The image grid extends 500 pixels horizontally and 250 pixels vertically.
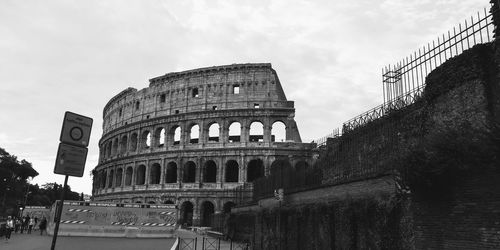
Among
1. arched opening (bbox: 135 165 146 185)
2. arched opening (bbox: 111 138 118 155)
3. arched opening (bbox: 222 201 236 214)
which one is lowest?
arched opening (bbox: 222 201 236 214)

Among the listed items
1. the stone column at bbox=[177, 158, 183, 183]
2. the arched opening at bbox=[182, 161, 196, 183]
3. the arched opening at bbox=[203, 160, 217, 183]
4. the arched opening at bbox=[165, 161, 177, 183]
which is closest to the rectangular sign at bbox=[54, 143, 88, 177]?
the stone column at bbox=[177, 158, 183, 183]

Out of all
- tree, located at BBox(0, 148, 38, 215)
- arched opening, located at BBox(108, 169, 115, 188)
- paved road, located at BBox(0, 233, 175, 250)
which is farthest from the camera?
tree, located at BBox(0, 148, 38, 215)

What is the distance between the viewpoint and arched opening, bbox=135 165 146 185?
4444 cm

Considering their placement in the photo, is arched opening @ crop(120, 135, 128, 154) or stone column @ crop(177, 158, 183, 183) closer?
stone column @ crop(177, 158, 183, 183)

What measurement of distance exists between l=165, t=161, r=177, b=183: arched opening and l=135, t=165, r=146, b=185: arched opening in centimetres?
321

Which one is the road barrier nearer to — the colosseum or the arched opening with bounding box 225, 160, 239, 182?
the colosseum

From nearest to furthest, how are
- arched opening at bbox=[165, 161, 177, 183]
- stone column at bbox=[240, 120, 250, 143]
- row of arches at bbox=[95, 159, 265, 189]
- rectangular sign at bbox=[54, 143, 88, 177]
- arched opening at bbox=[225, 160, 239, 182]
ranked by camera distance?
1. rectangular sign at bbox=[54, 143, 88, 177]
2. stone column at bbox=[240, 120, 250, 143]
3. row of arches at bbox=[95, 159, 265, 189]
4. arched opening at bbox=[225, 160, 239, 182]
5. arched opening at bbox=[165, 161, 177, 183]

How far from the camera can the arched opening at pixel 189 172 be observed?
4125cm

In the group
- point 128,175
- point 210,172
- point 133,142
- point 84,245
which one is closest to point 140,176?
point 128,175

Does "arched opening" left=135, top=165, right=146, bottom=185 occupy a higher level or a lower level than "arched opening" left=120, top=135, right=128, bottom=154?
lower

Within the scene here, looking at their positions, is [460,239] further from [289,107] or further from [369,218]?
[289,107]

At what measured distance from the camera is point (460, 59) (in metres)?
8.59

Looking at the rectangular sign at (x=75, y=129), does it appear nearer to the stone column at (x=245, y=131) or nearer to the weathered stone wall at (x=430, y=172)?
the weathered stone wall at (x=430, y=172)

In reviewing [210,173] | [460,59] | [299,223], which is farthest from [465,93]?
[210,173]
